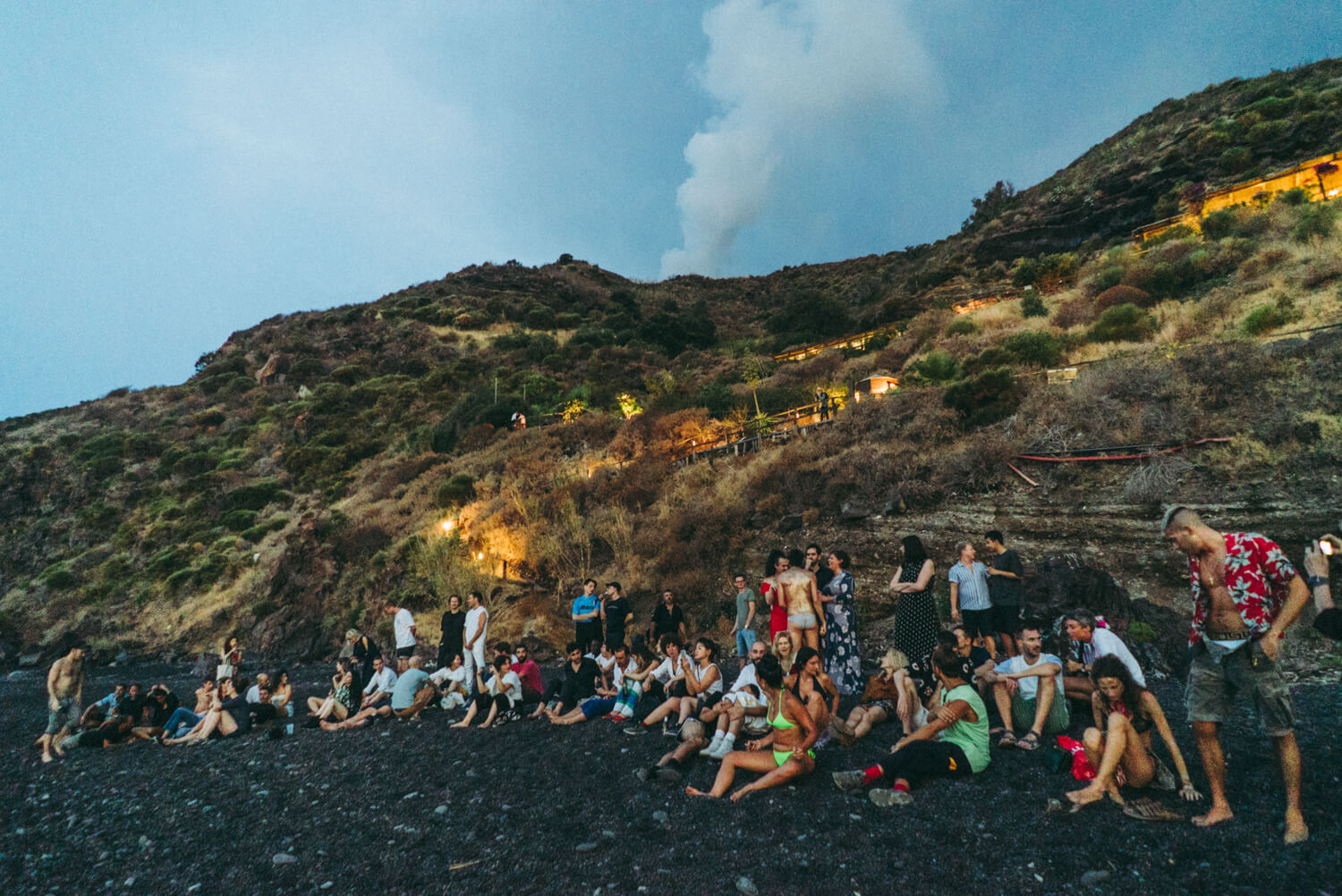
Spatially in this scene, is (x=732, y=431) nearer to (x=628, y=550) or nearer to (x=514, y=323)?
(x=628, y=550)

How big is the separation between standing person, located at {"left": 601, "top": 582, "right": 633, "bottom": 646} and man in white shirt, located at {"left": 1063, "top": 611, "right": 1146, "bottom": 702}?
5.31 meters

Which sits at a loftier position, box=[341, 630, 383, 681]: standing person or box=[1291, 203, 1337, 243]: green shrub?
box=[1291, 203, 1337, 243]: green shrub

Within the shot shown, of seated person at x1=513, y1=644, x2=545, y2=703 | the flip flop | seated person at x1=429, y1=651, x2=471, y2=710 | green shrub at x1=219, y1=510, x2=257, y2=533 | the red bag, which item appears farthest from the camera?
green shrub at x1=219, y1=510, x2=257, y2=533

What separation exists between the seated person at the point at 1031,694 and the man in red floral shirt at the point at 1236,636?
1450 mm

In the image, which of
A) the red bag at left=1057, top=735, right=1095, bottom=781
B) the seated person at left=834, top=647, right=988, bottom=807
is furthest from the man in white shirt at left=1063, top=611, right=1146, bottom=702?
the seated person at left=834, top=647, right=988, bottom=807

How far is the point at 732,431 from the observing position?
16688mm

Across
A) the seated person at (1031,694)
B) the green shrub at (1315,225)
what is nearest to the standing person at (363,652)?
the seated person at (1031,694)

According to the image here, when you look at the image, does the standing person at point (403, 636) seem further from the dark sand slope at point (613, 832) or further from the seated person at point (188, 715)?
the dark sand slope at point (613, 832)

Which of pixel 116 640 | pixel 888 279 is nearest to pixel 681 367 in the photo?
pixel 888 279

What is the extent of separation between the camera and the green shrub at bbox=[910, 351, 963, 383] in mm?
16438

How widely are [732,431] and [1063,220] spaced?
35.7 m

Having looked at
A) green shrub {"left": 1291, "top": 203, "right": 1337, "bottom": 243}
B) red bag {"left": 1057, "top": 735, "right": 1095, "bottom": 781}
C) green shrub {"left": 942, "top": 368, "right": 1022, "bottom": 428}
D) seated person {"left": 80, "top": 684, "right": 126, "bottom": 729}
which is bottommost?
red bag {"left": 1057, "top": 735, "right": 1095, "bottom": 781}

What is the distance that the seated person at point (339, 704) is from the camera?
812 cm

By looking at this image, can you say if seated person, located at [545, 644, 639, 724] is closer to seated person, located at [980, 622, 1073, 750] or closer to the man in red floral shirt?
seated person, located at [980, 622, 1073, 750]
